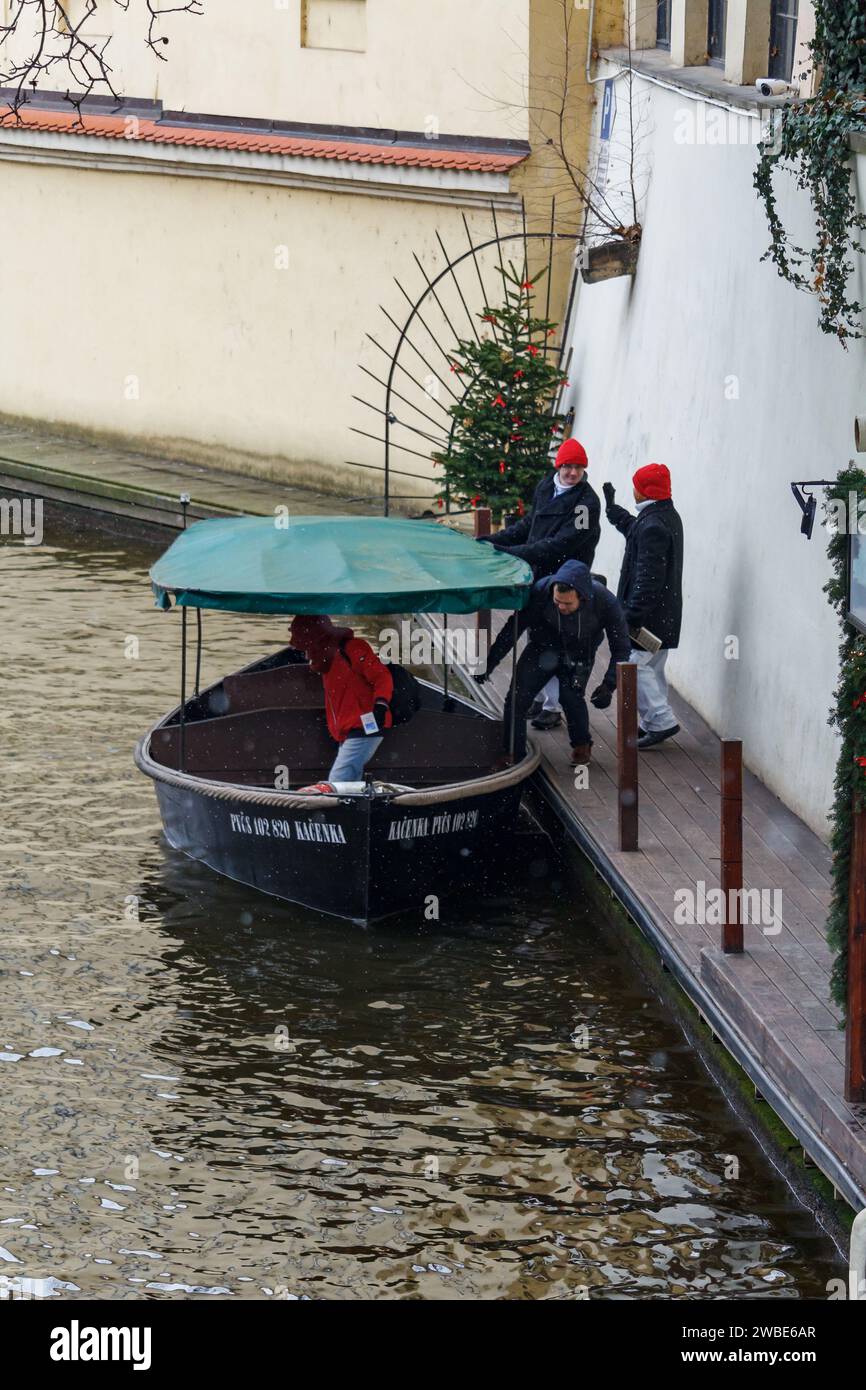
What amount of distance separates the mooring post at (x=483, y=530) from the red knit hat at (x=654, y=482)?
3.06 metres

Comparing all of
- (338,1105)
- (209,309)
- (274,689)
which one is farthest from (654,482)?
(209,309)

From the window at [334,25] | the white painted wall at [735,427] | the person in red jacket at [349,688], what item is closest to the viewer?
the white painted wall at [735,427]

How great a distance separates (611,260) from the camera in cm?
1738

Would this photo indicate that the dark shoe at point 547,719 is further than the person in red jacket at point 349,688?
Yes

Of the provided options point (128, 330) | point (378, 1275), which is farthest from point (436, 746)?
point (128, 330)

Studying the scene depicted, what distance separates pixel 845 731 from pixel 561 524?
6007mm

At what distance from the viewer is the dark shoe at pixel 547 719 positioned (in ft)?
45.9

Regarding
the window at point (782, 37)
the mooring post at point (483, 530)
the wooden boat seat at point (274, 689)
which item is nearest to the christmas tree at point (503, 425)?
the mooring post at point (483, 530)

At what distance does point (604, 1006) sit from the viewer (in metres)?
10.7

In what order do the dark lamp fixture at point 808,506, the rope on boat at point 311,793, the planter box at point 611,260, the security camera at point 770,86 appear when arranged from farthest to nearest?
the planter box at point 611,260, the security camera at point 770,86, the rope on boat at point 311,793, the dark lamp fixture at point 808,506

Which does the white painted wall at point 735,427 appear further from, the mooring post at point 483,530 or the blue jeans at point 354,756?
the blue jeans at point 354,756

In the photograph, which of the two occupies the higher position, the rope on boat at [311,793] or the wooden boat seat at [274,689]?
the wooden boat seat at [274,689]

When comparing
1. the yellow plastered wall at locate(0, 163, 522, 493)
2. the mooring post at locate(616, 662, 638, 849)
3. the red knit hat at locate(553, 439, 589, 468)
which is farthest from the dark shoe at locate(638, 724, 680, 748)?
the yellow plastered wall at locate(0, 163, 522, 493)
